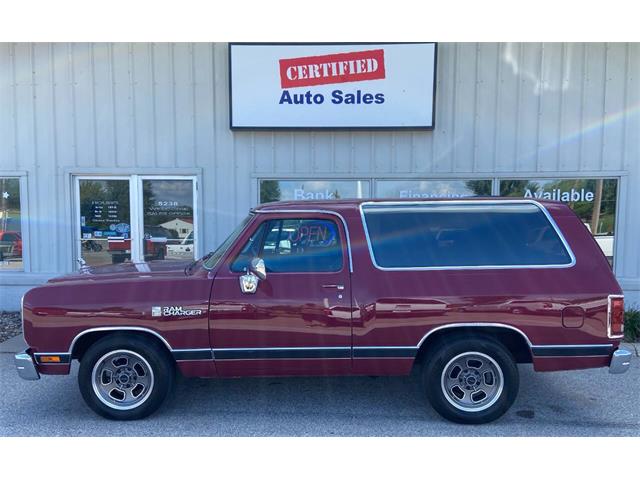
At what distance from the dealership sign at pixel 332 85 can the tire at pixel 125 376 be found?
4523 millimetres

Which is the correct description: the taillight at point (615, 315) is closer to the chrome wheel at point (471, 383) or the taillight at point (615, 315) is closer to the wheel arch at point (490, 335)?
the wheel arch at point (490, 335)

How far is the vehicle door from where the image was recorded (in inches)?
153

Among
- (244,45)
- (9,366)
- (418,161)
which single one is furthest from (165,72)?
(9,366)

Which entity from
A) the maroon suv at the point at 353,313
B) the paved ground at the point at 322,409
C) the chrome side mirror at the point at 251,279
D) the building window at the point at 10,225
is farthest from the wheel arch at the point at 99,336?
the building window at the point at 10,225

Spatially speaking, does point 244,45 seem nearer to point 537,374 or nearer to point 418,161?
point 418,161

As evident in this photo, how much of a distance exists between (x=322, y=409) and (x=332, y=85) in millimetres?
5073

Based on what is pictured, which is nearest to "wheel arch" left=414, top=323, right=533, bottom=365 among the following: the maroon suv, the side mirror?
the maroon suv

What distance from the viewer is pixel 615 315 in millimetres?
3838

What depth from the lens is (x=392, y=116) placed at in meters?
7.45

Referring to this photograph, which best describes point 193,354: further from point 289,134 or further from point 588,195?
point 588,195

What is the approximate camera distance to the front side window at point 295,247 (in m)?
4.00

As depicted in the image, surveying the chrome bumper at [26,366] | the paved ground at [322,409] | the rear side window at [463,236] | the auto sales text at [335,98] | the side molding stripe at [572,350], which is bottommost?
the paved ground at [322,409]

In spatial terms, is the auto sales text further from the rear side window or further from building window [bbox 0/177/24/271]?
building window [bbox 0/177/24/271]

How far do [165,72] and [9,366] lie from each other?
16.0 ft
